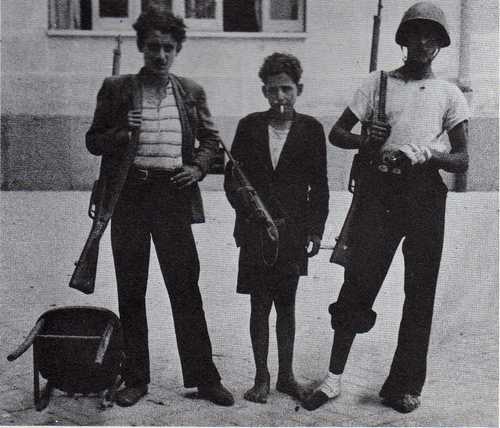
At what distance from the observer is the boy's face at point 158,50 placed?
4301 mm

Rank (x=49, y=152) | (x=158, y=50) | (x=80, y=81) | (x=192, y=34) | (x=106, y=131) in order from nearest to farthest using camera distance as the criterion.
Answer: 1. (x=158, y=50)
2. (x=106, y=131)
3. (x=192, y=34)
4. (x=80, y=81)
5. (x=49, y=152)

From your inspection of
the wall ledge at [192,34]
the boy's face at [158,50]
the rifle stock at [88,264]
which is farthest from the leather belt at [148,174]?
the wall ledge at [192,34]

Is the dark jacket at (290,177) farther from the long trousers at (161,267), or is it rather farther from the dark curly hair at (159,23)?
the dark curly hair at (159,23)

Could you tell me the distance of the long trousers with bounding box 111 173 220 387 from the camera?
176 inches

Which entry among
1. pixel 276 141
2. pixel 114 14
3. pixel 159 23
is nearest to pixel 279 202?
pixel 276 141

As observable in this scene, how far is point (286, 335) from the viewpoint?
15.4 ft

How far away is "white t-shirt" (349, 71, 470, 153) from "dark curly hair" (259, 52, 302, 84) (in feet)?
1.54

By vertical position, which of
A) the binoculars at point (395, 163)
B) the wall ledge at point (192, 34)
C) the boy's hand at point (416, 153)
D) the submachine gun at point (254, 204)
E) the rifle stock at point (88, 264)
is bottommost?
the rifle stock at point (88, 264)

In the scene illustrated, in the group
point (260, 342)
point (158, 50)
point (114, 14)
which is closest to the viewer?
point (158, 50)

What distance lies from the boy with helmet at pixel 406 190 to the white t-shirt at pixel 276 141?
0.83ft

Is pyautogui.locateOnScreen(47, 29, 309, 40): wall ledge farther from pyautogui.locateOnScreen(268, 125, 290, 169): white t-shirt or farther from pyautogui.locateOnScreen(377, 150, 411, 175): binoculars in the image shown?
pyautogui.locateOnScreen(377, 150, 411, 175): binoculars

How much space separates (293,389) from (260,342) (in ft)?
1.00

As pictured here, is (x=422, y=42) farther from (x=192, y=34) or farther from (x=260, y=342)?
(x=192, y=34)

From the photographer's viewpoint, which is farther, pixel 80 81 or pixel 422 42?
pixel 80 81
